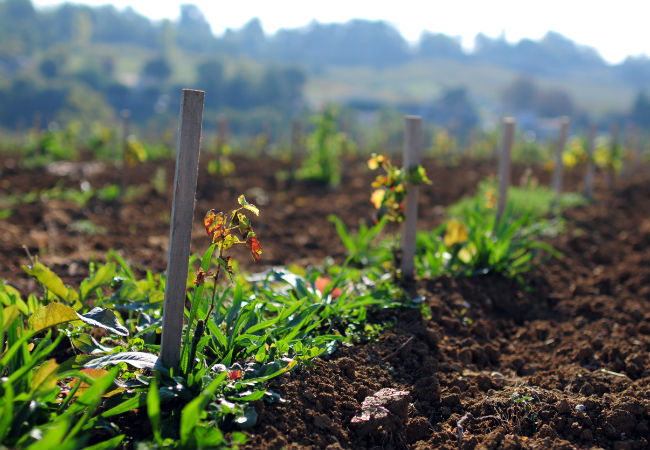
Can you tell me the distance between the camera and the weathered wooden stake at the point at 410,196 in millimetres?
3832

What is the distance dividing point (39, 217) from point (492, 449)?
20.4ft

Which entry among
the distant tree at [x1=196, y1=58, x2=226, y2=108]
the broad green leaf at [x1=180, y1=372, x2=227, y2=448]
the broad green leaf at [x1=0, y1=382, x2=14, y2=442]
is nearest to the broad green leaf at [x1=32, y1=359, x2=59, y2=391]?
the broad green leaf at [x1=0, y1=382, x2=14, y2=442]

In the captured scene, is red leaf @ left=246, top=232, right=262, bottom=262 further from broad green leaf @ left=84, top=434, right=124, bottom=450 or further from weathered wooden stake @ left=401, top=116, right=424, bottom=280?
weathered wooden stake @ left=401, top=116, right=424, bottom=280

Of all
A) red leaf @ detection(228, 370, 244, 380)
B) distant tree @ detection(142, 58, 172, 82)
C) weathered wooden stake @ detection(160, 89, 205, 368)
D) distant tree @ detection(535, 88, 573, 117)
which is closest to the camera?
weathered wooden stake @ detection(160, 89, 205, 368)

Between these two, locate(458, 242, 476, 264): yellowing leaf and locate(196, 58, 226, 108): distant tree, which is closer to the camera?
locate(458, 242, 476, 264): yellowing leaf

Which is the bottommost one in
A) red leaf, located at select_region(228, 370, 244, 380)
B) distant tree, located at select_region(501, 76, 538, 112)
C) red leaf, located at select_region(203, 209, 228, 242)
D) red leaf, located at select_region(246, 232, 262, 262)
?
red leaf, located at select_region(228, 370, 244, 380)

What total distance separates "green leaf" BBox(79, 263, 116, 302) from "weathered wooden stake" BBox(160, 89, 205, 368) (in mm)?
884

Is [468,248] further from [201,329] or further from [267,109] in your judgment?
[267,109]

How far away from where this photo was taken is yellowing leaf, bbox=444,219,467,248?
14.3ft

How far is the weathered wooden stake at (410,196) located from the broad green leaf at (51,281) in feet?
7.34

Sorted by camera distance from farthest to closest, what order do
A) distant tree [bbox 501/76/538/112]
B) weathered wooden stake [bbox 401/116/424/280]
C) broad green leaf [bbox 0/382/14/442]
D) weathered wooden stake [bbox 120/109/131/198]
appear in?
distant tree [bbox 501/76/538/112] → weathered wooden stake [bbox 120/109/131/198] → weathered wooden stake [bbox 401/116/424/280] → broad green leaf [bbox 0/382/14/442]

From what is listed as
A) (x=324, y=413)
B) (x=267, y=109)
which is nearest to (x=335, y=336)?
(x=324, y=413)

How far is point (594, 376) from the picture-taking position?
3.01 meters

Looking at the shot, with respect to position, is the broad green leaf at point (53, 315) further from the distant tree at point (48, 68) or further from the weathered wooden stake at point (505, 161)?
the distant tree at point (48, 68)
